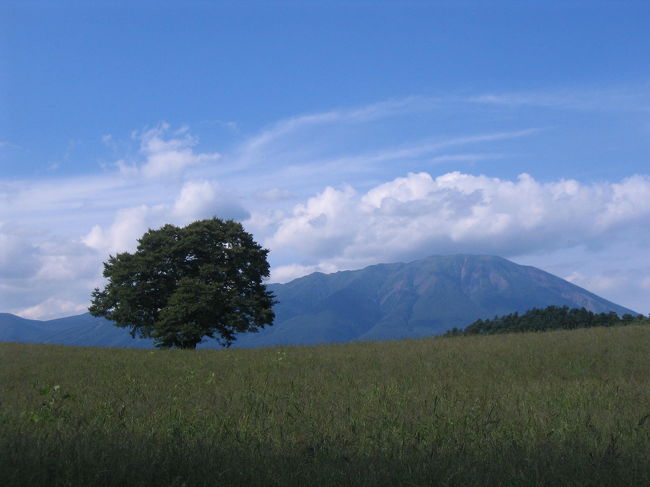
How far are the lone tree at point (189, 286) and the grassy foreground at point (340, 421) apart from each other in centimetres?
1759

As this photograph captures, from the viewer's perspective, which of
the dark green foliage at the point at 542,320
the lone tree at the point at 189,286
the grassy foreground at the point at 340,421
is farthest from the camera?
the dark green foliage at the point at 542,320

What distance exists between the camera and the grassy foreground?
500cm

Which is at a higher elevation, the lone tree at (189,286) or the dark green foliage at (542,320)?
the lone tree at (189,286)

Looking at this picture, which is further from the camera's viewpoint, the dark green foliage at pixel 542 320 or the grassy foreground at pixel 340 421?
the dark green foliage at pixel 542 320

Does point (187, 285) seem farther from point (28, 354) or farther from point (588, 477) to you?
point (588, 477)

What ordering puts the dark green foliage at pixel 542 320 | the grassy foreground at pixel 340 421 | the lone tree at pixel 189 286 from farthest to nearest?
the dark green foliage at pixel 542 320
the lone tree at pixel 189 286
the grassy foreground at pixel 340 421

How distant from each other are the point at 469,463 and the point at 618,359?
35.2 feet

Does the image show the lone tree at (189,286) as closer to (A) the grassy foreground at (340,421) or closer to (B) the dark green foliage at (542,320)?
(B) the dark green foliage at (542,320)

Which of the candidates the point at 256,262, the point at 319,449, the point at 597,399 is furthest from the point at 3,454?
the point at 256,262

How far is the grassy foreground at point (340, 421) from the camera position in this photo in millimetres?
4996

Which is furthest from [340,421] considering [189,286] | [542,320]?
[542,320]

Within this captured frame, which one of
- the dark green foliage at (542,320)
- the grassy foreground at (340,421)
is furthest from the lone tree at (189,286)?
the grassy foreground at (340,421)

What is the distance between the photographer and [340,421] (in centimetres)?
767

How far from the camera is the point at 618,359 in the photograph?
14.0 meters
